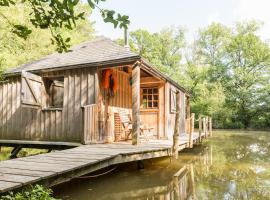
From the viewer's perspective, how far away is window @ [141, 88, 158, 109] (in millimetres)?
11258

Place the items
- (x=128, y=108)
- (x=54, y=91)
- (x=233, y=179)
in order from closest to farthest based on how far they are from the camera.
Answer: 1. (x=233, y=179)
2. (x=54, y=91)
3. (x=128, y=108)

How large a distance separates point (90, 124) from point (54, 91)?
8.70ft

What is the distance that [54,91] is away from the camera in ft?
31.8

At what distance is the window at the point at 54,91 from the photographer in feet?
30.3

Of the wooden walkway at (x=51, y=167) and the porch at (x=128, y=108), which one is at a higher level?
the porch at (x=128, y=108)

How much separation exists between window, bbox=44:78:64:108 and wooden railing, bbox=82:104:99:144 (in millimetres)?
2084

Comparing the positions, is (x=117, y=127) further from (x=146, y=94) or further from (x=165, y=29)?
(x=165, y=29)

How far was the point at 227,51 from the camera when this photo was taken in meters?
38.7

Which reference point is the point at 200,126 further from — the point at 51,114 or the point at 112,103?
the point at 51,114

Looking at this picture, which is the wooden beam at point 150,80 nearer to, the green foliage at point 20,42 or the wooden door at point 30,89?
the wooden door at point 30,89

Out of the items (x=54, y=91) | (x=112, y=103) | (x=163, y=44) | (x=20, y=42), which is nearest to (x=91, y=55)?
(x=112, y=103)

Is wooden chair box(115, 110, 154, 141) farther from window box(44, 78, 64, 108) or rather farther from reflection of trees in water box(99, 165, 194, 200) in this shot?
reflection of trees in water box(99, 165, 194, 200)

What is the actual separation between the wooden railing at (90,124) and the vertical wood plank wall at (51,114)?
0.33m

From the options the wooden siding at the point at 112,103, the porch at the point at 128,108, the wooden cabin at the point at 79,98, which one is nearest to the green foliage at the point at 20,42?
the wooden cabin at the point at 79,98
